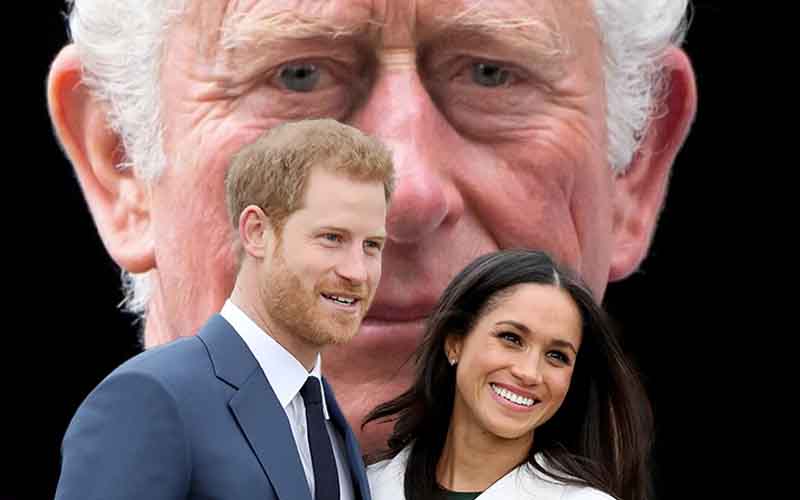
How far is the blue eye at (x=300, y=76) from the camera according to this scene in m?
3.96

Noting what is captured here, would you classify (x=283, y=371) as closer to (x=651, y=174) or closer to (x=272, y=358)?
(x=272, y=358)

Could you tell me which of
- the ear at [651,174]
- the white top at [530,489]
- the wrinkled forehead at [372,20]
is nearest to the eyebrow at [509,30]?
the wrinkled forehead at [372,20]

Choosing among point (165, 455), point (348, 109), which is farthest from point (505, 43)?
point (165, 455)

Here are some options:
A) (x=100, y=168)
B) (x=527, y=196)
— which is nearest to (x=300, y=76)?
(x=527, y=196)

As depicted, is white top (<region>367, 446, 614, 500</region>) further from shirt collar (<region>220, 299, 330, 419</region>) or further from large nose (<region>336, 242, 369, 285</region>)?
large nose (<region>336, 242, 369, 285</region>)

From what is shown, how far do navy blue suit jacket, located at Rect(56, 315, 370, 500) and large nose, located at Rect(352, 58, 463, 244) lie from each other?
85 centimetres

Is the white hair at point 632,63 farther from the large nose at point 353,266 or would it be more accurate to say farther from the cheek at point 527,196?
the large nose at point 353,266

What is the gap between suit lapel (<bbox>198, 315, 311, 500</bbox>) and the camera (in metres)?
2.92

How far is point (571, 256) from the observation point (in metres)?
4.12

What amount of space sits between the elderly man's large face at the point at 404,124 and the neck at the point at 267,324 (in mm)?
820

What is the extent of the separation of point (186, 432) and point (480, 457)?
0.74 m

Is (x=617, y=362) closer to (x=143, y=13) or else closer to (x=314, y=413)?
(x=314, y=413)

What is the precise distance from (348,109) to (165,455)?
139 cm

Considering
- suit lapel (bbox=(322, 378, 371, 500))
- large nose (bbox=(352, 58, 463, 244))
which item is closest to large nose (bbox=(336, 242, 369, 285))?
suit lapel (bbox=(322, 378, 371, 500))
